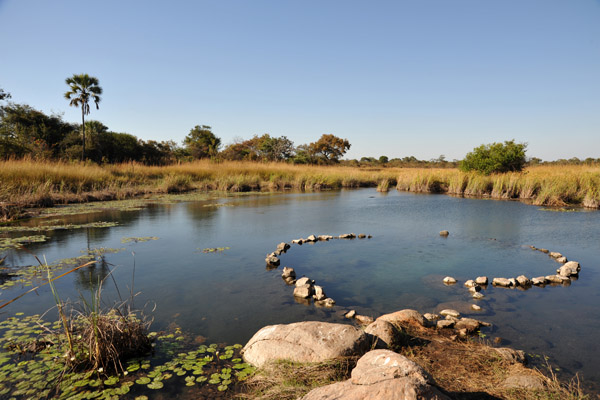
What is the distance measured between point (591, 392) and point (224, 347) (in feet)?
11.9

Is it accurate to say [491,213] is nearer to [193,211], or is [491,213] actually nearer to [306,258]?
[306,258]

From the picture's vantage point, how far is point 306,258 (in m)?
7.48

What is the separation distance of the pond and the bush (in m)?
11.1

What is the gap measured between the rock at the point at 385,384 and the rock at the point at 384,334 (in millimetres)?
903

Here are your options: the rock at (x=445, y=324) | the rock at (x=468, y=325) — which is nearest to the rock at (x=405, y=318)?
the rock at (x=445, y=324)

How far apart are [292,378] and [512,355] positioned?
230cm

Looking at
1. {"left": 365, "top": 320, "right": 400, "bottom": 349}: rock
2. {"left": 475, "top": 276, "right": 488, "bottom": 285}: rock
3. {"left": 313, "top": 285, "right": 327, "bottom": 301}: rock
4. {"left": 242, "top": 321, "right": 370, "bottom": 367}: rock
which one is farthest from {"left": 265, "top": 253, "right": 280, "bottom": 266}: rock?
{"left": 475, "top": 276, "right": 488, "bottom": 285}: rock

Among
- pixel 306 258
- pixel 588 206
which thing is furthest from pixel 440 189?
pixel 306 258

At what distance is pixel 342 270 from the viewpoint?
21.4 ft

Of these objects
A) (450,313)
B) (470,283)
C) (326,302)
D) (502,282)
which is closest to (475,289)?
(470,283)

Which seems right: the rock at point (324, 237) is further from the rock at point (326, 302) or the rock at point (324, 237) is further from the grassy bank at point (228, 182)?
the grassy bank at point (228, 182)

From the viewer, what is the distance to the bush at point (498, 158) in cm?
2259

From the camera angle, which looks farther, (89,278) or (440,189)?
(440,189)

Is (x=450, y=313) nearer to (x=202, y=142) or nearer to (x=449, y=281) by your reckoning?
(x=449, y=281)
